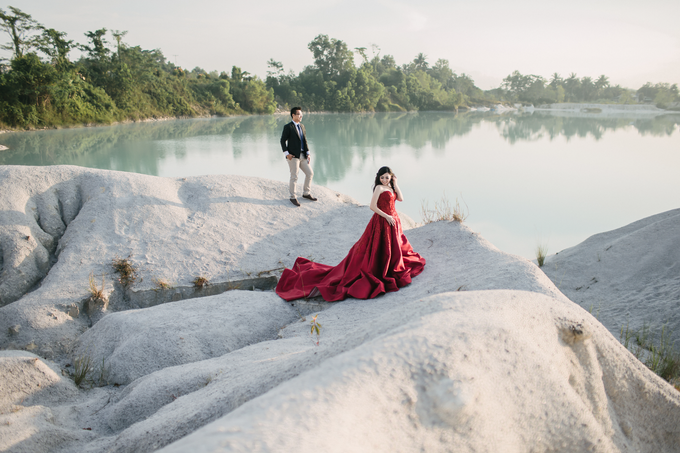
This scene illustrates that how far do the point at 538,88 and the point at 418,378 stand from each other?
84068mm

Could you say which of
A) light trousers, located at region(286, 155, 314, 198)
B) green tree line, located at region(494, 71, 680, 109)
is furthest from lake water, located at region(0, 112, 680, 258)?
green tree line, located at region(494, 71, 680, 109)

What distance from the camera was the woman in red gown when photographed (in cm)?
419

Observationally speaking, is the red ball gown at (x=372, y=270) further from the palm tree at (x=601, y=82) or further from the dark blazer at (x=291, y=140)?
the palm tree at (x=601, y=82)

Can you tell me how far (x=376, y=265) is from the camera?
14.0ft

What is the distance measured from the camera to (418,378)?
1.31 m

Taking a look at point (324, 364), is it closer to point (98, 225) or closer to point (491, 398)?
point (491, 398)

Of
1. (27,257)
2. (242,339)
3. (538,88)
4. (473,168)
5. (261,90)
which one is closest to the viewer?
(242,339)

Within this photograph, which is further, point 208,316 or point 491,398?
point 208,316

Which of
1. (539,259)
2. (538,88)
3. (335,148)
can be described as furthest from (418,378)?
(538,88)

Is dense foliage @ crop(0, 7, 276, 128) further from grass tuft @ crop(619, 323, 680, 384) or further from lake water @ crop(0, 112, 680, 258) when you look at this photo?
grass tuft @ crop(619, 323, 680, 384)

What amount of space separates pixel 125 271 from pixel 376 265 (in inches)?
120

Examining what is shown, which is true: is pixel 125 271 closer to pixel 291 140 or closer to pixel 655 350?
pixel 291 140

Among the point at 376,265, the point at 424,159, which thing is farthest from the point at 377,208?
A: the point at 424,159

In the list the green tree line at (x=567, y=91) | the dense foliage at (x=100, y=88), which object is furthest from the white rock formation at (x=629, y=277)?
the green tree line at (x=567, y=91)
